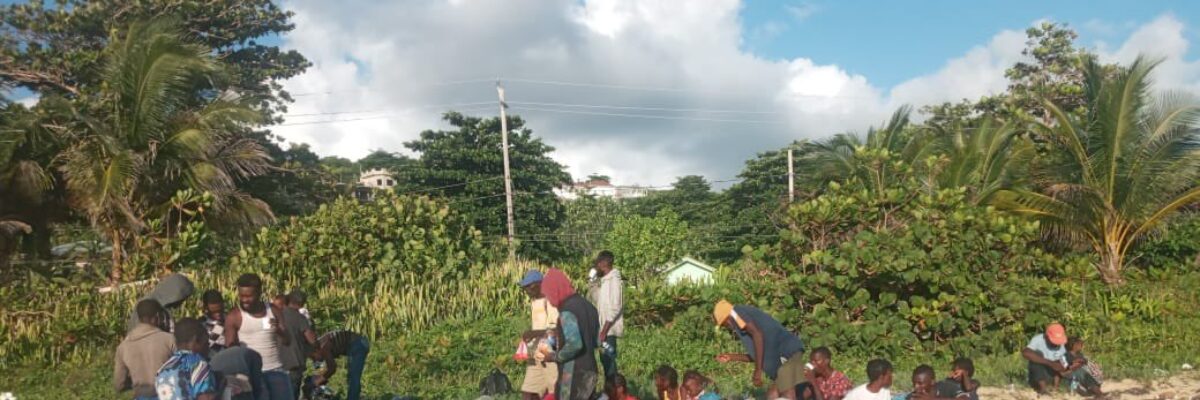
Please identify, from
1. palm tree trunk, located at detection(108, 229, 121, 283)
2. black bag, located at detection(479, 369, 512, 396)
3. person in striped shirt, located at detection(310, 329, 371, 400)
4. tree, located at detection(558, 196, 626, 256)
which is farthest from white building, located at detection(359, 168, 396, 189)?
person in striped shirt, located at detection(310, 329, 371, 400)

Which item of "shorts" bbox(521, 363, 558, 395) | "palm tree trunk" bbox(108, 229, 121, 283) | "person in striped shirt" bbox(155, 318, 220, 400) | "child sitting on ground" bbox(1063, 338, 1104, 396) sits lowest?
"child sitting on ground" bbox(1063, 338, 1104, 396)

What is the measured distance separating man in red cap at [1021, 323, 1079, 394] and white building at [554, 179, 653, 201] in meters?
20.2

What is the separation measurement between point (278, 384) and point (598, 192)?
72.5m

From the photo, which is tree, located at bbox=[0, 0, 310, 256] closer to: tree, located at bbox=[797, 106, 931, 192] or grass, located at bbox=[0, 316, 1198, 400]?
grass, located at bbox=[0, 316, 1198, 400]

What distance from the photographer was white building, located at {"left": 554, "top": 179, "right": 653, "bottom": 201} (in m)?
31.6

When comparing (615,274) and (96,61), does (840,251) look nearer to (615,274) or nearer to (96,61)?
(615,274)

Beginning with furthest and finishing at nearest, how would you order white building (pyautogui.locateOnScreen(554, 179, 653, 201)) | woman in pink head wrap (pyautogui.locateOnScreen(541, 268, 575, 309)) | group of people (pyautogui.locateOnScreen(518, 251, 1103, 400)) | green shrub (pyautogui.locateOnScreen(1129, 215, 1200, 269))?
white building (pyautogui.locateOnScreen(554, 179, 653, 201))
green shrub (pyautogui.locateOnScreen(1129, 215, 1200, 269))
woman in pink head wrap (pyautogui.locateOnScreen(541, 268, 575, 309))
group of people (pyautogui.locateOnScreen(518, 251, 1103, 400))

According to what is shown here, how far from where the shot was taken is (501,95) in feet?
82.6

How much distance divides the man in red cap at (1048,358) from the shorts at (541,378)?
4.60 metres

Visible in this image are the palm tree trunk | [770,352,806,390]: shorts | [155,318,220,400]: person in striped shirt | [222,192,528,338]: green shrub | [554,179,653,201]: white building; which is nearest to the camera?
[155,318,220,400]: person in striped shirt

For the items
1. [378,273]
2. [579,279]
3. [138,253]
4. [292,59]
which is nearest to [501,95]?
[292,59]

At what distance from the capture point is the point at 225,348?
5688mm

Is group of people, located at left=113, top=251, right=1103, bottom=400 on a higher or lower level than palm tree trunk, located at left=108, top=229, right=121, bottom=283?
lower

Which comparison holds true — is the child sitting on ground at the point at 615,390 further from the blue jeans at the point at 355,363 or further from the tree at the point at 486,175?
the tree at the point at 486,175
